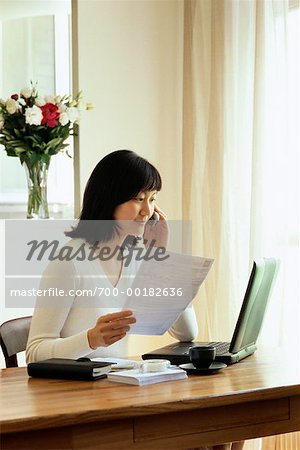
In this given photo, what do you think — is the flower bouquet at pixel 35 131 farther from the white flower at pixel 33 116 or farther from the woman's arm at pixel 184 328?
the woman's arm at pixel 184 328

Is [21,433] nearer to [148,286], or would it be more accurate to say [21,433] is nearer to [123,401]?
[123,401]

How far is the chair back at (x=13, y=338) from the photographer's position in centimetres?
249

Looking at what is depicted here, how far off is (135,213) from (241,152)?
44.4 inches

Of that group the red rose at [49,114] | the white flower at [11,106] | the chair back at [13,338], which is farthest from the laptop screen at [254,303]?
the white flower at [11,106]

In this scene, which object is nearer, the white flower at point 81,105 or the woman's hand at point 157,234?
the woman's hand at point 157,234

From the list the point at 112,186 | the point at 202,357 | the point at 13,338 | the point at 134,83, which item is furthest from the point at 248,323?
the point at 134,83

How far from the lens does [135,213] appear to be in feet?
8.13

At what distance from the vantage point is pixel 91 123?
12.0ft

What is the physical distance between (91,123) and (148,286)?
1.64m

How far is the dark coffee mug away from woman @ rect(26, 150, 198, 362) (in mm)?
298

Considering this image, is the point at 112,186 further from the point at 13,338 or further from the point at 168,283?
the point at 13,338

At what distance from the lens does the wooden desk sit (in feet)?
5.18

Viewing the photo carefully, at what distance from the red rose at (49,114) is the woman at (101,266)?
828mm

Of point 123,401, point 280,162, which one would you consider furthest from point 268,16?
point 123,401
